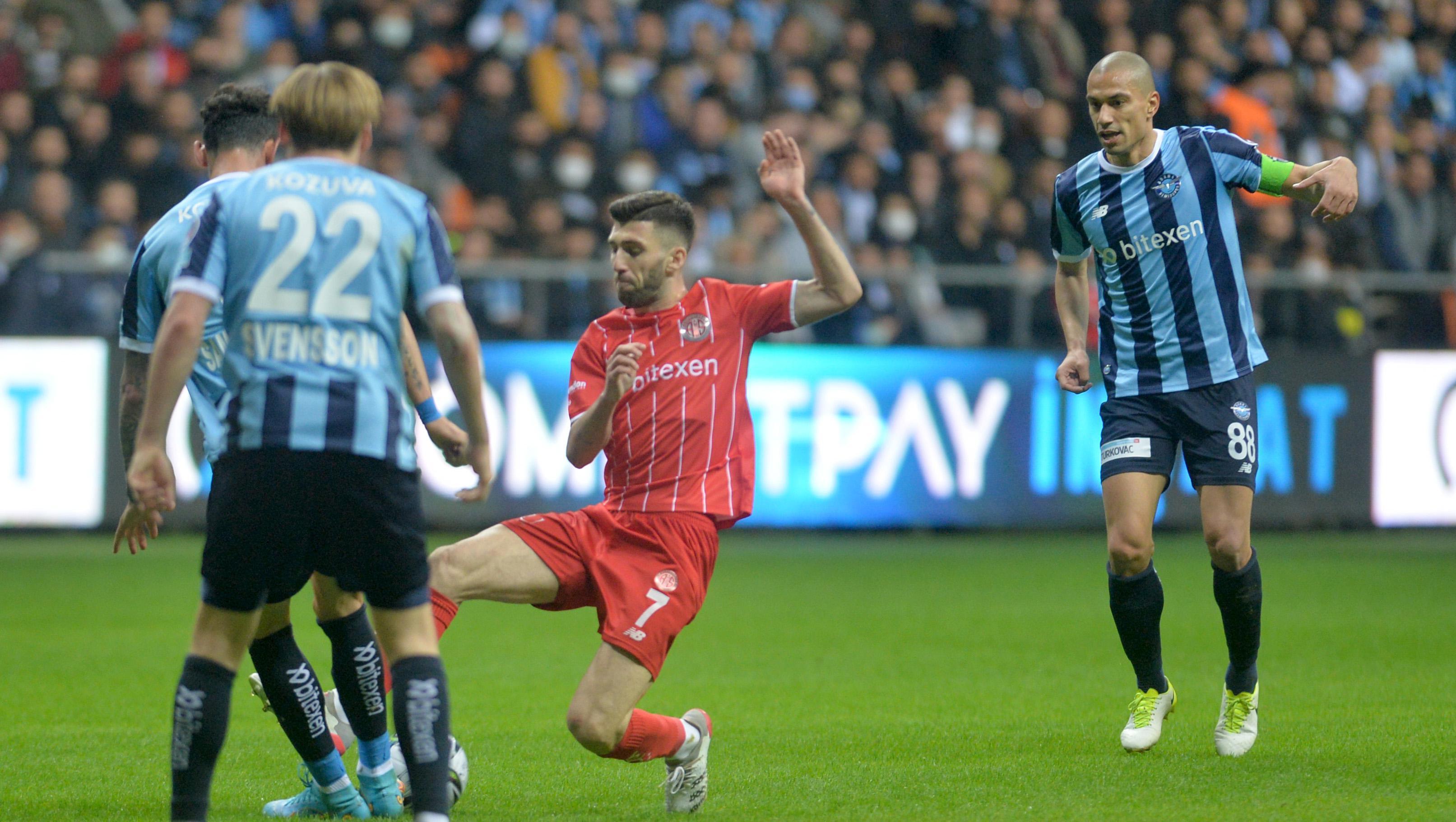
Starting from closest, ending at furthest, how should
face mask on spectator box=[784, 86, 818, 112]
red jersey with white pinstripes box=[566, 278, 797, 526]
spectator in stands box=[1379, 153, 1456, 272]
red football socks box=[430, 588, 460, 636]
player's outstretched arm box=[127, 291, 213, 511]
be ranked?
player's outstretched arm box=[127, 291, 213, 511] < red football socks box=[430, 588, 460, 636] < red jersey with white pinstripes box=[566, 278, 797, 526] < face mask on spectator box=[784, 86, 818, 112] < spectator in stands box=[1379, 153, 1456, 272]

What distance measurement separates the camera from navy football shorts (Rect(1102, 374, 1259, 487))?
5.73 metres

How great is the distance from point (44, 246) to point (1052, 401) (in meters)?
7.31

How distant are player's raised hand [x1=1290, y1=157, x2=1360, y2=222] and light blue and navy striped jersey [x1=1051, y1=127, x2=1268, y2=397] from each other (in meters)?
0.32

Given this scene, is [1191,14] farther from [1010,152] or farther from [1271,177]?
[1271,177]

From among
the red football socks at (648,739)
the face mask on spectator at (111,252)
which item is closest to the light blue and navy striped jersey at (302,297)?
the red football socks at (648,739)

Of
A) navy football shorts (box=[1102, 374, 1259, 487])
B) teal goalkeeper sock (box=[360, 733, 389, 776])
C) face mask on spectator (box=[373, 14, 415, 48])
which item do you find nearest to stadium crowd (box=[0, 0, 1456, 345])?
face mask on spectator (box=[373, 14, 415, 48])

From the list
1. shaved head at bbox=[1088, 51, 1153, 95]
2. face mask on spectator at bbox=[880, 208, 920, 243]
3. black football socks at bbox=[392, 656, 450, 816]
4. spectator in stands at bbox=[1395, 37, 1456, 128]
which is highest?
spectator in stands at bbox=[1395, 37, 1456, 128]

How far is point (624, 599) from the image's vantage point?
486 cm

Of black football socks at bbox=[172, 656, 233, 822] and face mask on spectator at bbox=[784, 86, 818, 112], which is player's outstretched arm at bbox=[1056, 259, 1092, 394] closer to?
black football socks at bbox=[172, 656, 233, 822]

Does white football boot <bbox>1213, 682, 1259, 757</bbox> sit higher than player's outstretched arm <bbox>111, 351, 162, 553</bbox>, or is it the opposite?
player's outstretched arm <bbox>111, 351, 162, 553</bbox>

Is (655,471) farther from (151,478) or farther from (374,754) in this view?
(151,478)

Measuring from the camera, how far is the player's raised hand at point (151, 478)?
3742 mm

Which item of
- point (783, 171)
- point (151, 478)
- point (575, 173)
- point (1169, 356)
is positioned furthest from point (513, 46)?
point (151, 478)

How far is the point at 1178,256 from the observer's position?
580 centimetres
